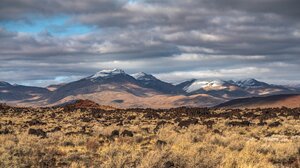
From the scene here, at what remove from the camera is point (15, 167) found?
40.4 feet

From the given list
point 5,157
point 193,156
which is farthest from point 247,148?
point 5,157

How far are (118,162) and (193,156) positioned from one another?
119 inches

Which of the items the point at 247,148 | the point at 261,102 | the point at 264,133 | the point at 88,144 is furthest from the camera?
the point at 261,102

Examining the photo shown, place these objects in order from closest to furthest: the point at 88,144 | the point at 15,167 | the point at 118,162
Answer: the point at 15,167
the point at 118,162
the point at 88,144

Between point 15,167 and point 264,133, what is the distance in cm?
1897

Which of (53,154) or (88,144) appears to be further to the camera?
(88,144)

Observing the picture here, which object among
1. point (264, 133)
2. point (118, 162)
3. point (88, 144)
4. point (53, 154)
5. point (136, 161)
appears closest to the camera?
point (118, 162)

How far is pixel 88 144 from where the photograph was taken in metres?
19.7

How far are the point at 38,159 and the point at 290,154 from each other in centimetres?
994

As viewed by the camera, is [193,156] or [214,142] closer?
[193,156]

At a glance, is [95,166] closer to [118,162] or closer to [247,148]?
[118,162]

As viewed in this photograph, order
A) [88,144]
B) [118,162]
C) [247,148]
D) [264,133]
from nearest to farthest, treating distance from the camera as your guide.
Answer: [118,162] < [247,148] < [88,144] < [264,133]

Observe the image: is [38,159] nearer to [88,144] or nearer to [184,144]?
[88,144]

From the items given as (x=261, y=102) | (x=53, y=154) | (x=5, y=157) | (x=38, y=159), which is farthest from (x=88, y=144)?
(x=261, y=102)
